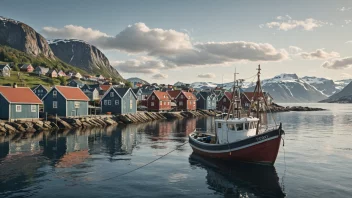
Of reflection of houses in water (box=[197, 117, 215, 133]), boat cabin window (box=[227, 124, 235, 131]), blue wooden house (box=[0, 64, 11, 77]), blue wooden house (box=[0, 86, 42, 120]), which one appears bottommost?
reflection of houses in water (box=[197, 117, 215, 133])

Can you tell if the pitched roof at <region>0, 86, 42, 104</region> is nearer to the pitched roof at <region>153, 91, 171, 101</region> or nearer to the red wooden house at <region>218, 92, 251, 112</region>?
the pitched roof at <region>153, 91, 171, 101</region>

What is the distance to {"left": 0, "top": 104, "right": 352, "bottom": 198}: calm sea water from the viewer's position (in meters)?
21.0

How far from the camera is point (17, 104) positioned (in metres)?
54.7

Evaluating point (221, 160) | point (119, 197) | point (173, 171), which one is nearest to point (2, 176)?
point (119, 197)

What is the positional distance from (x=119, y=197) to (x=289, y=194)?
1195 cm

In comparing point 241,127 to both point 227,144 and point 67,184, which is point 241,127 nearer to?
point 227,144

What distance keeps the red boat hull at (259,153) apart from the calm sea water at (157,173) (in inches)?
32.6

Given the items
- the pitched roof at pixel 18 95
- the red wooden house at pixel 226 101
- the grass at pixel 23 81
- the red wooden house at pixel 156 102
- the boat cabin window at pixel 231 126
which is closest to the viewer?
the boat cabin window at pixel 231 126

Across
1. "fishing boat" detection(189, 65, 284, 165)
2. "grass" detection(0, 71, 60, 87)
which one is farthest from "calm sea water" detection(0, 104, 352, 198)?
"grass" detection(0, 71, 60, 87)

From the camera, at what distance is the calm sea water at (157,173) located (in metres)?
21.0

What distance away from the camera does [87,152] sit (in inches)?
1377

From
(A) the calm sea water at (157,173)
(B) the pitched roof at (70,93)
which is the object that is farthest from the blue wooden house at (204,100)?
(A) the calm sea water at (157,173)

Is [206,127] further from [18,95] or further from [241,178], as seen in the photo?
[241,178]

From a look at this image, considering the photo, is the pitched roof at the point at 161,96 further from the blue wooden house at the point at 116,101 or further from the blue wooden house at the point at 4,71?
the blue wooden house at the point at 4,71
